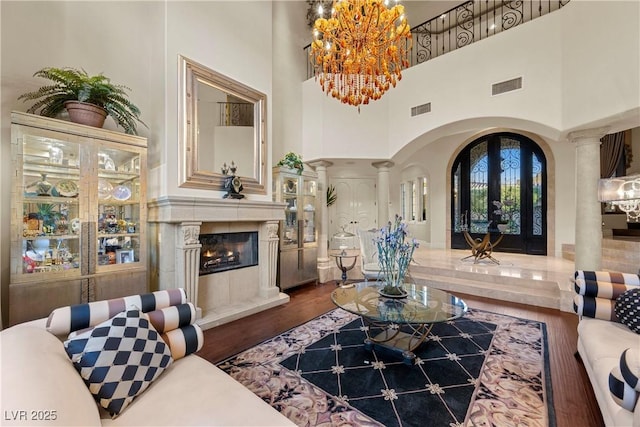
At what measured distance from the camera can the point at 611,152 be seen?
5.74 metres

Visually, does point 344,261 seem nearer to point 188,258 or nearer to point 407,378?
point 188,258

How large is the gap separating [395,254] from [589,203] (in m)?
3.03

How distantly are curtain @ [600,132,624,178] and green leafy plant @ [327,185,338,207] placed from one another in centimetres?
595

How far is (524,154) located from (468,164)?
47.8 inches

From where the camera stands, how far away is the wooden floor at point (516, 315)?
1.87 meters

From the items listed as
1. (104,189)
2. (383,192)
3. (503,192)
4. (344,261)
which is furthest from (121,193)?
(503,192)

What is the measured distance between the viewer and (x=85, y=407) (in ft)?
3.41

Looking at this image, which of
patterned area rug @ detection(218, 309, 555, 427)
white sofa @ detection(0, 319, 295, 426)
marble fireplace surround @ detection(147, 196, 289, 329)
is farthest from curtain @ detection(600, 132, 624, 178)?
white sofa @ detection(0, 319, 295, 426)

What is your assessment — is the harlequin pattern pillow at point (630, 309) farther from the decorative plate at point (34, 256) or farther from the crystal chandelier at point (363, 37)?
the decorative plate at point (34, 256)

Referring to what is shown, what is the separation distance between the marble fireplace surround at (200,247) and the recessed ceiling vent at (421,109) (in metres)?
3.10

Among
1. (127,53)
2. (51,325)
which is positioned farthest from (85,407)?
(127,53)

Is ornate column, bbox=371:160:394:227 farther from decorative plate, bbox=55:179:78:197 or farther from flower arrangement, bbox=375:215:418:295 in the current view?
decorative plate, bbox=55:179:78:197

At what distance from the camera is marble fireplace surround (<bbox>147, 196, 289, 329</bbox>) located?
3.14 metres

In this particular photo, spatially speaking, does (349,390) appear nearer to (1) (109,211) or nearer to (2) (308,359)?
(2) (308,359)
